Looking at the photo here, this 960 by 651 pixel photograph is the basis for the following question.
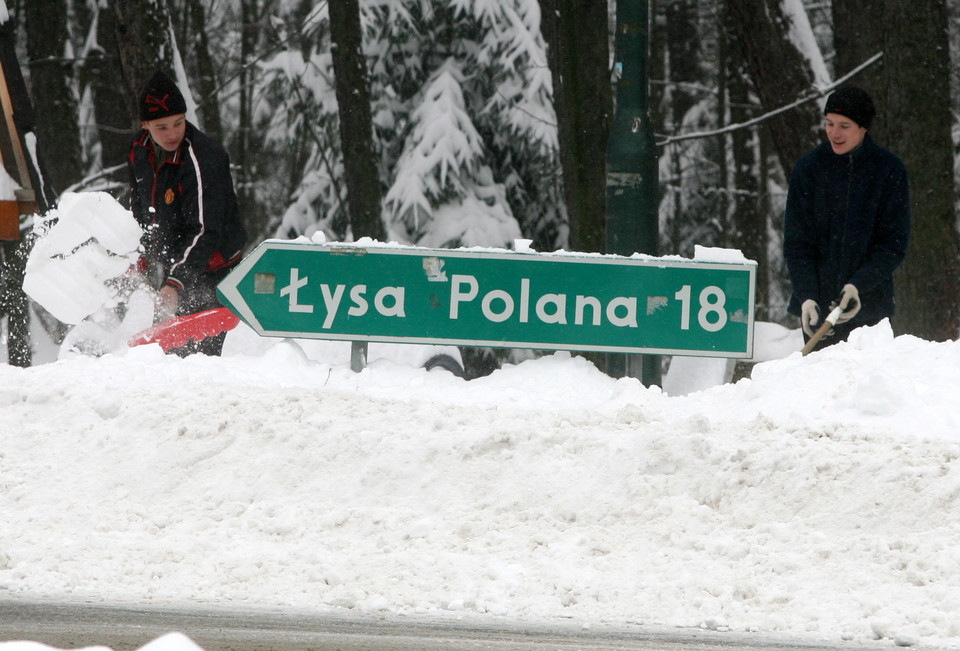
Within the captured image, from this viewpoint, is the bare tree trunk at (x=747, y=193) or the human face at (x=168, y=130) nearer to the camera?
the human face at (x=168, y=130)

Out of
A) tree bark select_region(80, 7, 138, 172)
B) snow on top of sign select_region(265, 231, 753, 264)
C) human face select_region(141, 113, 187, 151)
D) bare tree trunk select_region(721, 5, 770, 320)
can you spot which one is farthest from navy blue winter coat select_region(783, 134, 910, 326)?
bare tree trunk select_region(721, 5, 770, 320)

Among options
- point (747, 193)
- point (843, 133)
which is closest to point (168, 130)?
point (843, 133)

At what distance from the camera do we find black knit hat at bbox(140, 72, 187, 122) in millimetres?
7621

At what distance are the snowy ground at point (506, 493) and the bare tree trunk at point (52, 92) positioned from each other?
10.8 meters

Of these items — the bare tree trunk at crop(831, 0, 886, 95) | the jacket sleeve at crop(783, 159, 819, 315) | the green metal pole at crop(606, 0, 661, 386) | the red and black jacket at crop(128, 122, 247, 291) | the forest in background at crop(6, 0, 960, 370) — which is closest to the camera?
the jacket sleeve at crop(783, 159, 819, 315)

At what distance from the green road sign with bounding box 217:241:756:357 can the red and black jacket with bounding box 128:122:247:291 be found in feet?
2.21

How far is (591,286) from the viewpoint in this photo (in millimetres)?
Answer: 7105

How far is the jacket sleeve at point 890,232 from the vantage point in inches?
273

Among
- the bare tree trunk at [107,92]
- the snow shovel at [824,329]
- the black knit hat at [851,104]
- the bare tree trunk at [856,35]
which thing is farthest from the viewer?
the bare tree trunk at [107,92]

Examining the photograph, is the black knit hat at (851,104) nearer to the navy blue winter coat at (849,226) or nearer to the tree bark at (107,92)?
the navy blue winter coat at (849,226)

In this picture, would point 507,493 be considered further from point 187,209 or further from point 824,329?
point 187,209

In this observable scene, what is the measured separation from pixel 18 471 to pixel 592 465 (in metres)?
2.84

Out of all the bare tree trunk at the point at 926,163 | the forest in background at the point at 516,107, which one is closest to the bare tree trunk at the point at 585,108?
the forest in background at the point at 516,107

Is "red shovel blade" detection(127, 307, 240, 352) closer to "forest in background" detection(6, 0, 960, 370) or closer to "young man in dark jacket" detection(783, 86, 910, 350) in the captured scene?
"young man in dark jacket" detection(783, 86, 910, 350)
